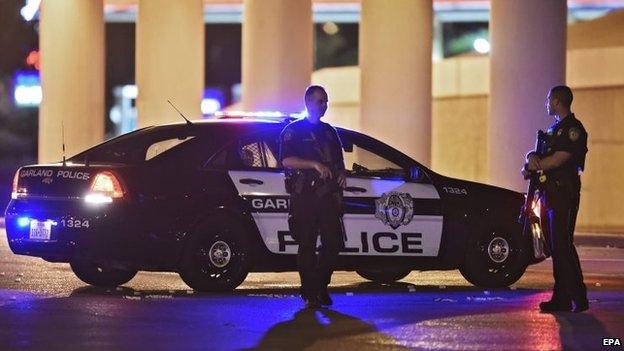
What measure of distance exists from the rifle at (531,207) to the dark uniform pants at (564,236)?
0.45ft

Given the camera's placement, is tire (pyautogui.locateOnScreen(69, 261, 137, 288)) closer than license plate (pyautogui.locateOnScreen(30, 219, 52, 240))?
No

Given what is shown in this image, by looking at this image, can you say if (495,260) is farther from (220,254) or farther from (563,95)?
(563,95)

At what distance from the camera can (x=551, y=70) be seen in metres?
24.0

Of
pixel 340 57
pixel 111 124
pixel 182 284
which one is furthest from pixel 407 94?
pixel 111 124

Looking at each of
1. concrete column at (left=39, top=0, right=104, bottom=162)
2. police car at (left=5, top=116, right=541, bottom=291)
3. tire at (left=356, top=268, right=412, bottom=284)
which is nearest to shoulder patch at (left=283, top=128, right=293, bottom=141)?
police car at (left=5, top=116, right=541, bottom=291)

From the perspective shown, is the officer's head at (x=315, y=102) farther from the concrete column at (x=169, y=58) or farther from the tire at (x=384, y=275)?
the concrete column at (x=169, y=58)

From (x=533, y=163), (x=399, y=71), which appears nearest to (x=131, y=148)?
(x=533, y=163)

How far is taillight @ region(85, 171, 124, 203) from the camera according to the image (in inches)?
481

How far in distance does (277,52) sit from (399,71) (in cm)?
197

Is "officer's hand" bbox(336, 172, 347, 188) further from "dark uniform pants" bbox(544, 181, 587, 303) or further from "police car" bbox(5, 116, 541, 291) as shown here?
"police car" bbox(5, 116, 541, 291)

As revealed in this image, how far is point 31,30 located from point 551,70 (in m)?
41.5

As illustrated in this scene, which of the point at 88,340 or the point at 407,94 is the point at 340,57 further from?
the point at 88,340

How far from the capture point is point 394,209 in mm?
12906

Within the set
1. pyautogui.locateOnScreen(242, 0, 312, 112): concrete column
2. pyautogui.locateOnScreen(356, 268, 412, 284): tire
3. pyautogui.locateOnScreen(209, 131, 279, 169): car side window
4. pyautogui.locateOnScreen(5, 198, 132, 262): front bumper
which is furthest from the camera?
pyautogui.locateOnScreen(242, 0, 312, 112): concrete column
